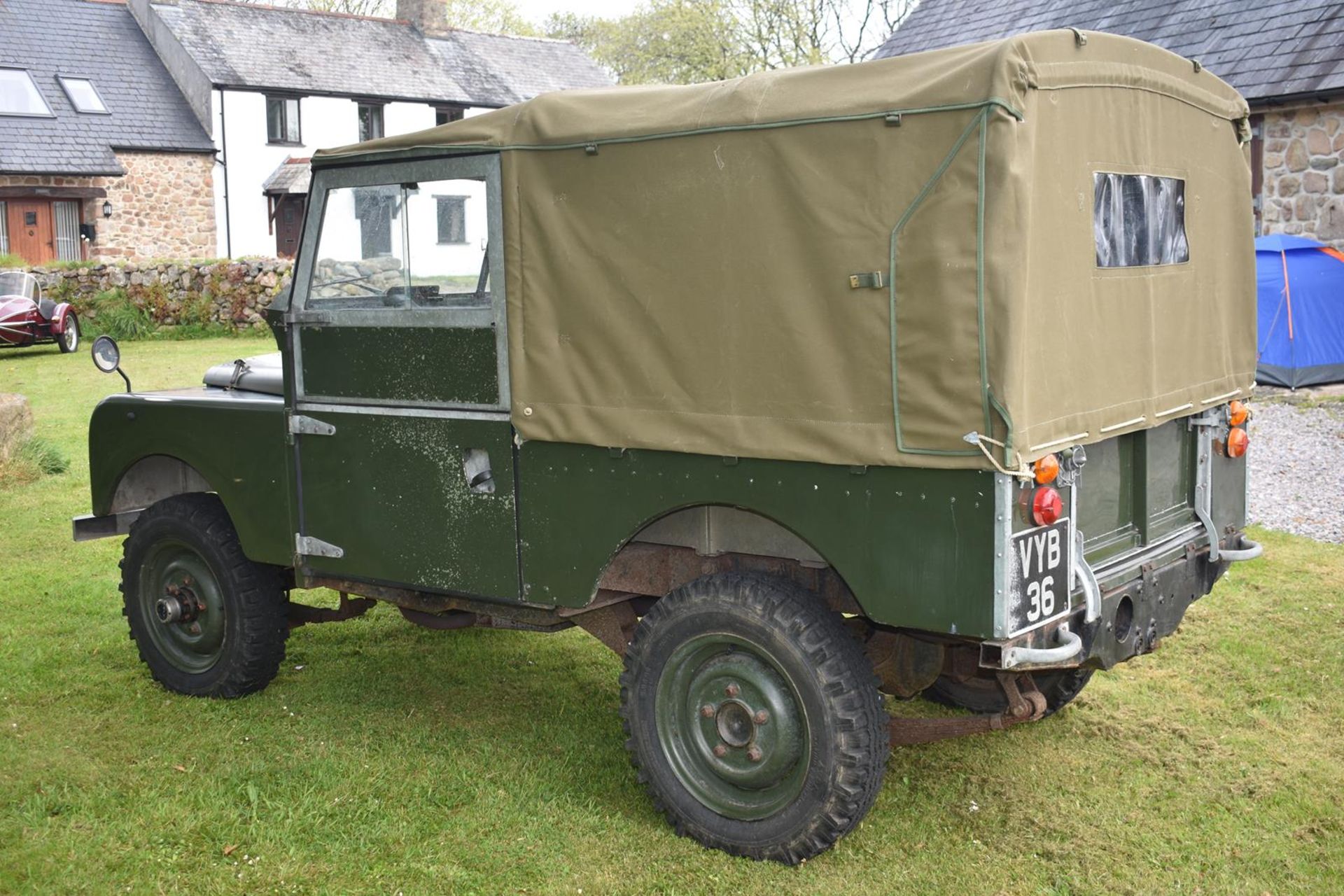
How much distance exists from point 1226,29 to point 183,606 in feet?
54.4

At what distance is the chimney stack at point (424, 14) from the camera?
39844mm

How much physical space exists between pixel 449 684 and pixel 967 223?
3683 mm

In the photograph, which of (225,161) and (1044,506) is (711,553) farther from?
(225,161)

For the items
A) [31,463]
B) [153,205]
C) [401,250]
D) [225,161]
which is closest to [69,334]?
[31,463]

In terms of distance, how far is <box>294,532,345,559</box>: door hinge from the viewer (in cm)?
540

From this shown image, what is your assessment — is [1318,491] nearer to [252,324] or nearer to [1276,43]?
[1276,43]

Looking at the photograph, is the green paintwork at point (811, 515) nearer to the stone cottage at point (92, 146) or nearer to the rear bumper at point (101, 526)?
the rear bumper at point (101, 526)

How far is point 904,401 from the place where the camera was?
396cm

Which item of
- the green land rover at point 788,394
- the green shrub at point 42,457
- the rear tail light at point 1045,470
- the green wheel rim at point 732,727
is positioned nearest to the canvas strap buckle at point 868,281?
the green land rover at point 788,394

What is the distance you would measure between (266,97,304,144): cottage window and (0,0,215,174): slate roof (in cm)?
187

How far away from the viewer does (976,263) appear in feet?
12.4

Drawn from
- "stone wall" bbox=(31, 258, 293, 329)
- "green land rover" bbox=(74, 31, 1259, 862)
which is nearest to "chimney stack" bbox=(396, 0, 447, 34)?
"stone wall" bbox=(31, 258, 293, 329)

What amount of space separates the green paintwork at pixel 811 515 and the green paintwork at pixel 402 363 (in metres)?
0.37

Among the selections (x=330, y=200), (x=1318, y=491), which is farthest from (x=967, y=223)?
(x=1318, y=491)
